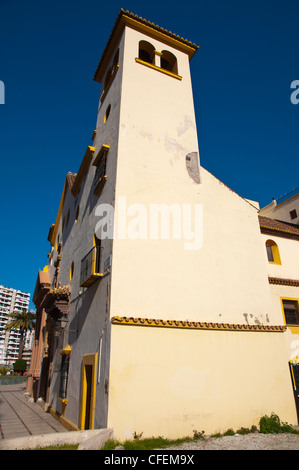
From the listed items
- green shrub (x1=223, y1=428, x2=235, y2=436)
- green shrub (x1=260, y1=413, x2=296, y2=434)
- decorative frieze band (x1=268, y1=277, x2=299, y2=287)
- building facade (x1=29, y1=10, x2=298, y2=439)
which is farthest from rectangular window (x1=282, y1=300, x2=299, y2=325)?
green shrub (x1=223, y1=428, x2=235, y2=436)

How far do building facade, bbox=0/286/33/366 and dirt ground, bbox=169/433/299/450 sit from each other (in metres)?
110

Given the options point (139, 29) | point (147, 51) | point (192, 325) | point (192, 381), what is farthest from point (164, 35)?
point (192, 381)

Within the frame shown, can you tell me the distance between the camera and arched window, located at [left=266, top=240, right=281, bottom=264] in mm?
13031

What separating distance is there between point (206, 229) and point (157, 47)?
843cm

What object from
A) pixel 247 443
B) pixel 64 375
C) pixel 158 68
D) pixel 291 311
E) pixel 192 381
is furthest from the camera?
pixel 291 311

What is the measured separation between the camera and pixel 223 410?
8031 millimetres

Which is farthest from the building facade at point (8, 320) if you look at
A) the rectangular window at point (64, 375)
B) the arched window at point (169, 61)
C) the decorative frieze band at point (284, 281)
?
the arched window at point (169, 61)

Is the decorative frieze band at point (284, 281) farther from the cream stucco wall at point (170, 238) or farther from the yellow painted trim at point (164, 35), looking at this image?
the yellow painted trim at point (164, 35)

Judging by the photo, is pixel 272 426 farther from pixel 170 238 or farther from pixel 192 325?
pixel 170 238

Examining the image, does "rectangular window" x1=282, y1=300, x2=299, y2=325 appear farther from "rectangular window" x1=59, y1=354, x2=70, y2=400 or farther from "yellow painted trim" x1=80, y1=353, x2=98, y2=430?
"rectangular window" x1=59, y1=354, x2=70, y2=400

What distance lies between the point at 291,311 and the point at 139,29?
1330 cm

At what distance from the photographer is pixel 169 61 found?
13430mm
